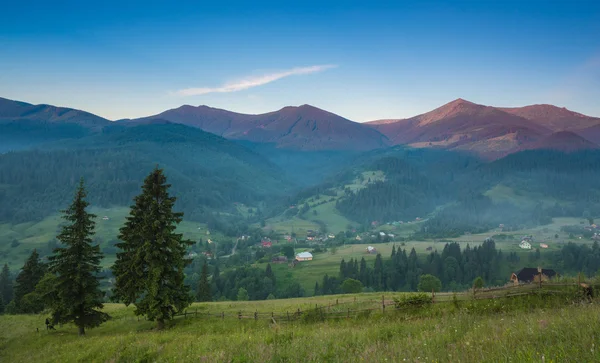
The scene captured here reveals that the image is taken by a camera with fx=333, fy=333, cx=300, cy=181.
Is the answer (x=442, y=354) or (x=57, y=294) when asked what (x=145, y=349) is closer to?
(x=442, y=354)

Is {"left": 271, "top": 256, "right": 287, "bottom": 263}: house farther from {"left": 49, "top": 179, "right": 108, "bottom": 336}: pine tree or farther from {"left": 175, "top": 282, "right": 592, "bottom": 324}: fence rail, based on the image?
{"left": 49, "top": 179, "right": 108, "bottom": 336}: pine tree

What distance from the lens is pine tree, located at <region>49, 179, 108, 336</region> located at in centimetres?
3078

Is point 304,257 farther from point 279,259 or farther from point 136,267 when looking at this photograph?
point 136,267

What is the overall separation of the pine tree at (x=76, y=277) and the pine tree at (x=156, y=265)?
3.33 meters

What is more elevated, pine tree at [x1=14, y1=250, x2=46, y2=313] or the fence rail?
the fence rail

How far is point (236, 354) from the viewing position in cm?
1169

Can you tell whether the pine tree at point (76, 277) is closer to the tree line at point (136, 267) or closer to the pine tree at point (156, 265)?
the tree line at point (136, 267)

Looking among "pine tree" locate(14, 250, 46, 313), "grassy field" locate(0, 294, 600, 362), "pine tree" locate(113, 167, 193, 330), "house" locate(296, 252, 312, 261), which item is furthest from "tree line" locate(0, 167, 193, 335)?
"house" locate(296, 252, 312, 261)

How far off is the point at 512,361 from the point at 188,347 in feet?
43.4

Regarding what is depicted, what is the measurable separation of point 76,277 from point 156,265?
8909mm

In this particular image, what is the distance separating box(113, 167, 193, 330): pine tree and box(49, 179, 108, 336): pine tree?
10.9ft

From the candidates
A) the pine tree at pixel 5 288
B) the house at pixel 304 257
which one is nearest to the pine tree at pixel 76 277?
the pine tree at pixel 5 288

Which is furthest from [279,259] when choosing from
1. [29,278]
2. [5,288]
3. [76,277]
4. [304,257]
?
[76,277]

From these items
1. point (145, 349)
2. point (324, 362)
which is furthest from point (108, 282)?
point (324, 362)
